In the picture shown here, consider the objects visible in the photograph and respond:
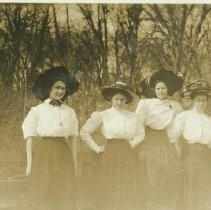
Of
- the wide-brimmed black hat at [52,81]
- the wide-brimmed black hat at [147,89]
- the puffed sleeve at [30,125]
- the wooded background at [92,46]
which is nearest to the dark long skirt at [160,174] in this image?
the wide-brimmed black hat at [147,89]

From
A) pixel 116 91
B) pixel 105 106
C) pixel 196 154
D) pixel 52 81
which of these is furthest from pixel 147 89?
pixel 52 81

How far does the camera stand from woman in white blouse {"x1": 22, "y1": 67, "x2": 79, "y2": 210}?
11.4 feet

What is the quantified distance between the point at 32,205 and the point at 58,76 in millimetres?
967

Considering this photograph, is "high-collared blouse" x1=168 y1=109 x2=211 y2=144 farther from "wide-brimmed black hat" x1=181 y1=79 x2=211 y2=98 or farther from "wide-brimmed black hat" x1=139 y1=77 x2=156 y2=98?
"wide-brimmed black hat" x1=139 y1=77 x2=156 y2=98

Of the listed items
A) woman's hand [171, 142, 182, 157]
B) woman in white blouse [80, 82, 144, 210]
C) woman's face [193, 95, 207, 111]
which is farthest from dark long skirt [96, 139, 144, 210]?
woman's face [193, 95, 207, 111]

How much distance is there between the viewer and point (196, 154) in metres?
3.63

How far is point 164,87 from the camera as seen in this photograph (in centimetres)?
367

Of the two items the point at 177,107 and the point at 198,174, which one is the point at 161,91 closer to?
the point at 177,107

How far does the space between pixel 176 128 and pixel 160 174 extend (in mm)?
369

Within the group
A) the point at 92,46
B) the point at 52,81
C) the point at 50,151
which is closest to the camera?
the point at 50,151

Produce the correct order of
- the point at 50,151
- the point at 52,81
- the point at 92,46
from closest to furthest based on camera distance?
1. the point at 50,151
2. the point at 52,81
3. the point at 92,46

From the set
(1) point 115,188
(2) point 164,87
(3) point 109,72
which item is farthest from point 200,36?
(1) point 115,188

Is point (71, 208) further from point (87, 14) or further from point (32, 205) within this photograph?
point (87, 14)

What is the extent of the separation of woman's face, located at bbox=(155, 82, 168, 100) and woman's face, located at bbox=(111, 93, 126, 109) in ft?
0.88
